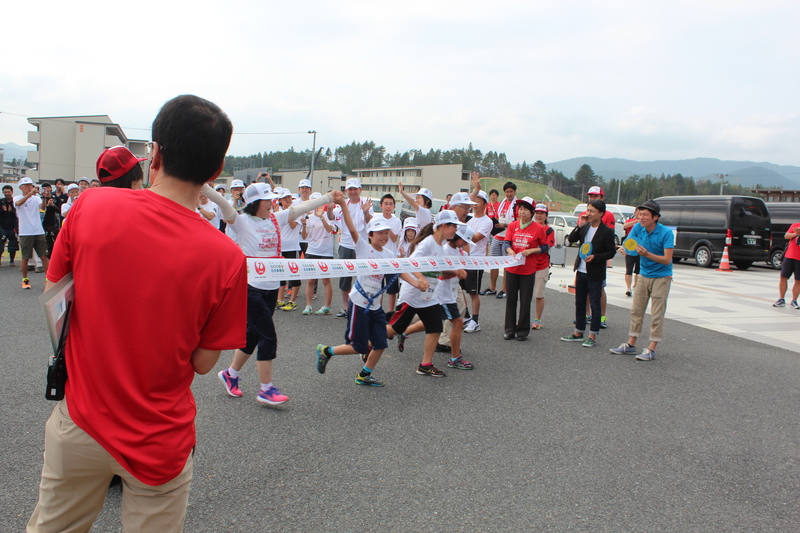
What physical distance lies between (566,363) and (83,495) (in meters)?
5.77

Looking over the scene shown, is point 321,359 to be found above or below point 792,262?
below

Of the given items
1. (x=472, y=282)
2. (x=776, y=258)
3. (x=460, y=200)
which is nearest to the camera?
(x=460, y=200)

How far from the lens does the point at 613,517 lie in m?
3.14

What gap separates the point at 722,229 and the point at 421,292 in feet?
54.4

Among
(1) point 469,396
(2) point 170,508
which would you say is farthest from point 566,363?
(2) point 170,508

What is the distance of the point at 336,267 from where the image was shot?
5152 millimetres

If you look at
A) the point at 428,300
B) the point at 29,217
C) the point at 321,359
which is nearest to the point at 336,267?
the point at 321,359

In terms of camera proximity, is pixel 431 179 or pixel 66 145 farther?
pixel 431 179

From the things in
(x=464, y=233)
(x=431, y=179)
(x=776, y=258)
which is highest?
(x=431, y=179)

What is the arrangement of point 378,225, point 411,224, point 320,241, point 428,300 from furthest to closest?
point 320,241, point 411,224, point 428,300, point 378,225

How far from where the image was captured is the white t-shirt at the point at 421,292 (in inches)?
219

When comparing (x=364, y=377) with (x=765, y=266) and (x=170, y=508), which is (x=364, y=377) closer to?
(x=170, y=508)

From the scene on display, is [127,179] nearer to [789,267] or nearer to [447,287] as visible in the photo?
[447,287]

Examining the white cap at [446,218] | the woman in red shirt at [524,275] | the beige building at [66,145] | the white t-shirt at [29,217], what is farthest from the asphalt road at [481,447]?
the beige building at [66,145]
